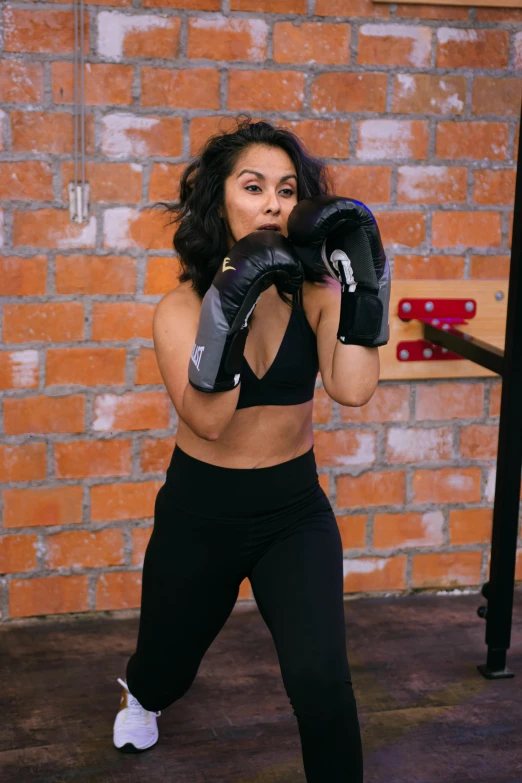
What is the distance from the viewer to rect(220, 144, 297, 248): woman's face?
6.25 feet

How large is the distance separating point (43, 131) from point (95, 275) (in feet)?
1.34

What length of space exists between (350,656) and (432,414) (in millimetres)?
792

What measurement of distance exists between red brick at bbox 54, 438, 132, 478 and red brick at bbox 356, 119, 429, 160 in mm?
1106

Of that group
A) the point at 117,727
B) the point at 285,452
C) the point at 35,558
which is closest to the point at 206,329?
the point at 285,452

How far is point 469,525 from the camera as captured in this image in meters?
3.05

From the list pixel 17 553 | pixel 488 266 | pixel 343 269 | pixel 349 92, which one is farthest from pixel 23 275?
pixel 488 266

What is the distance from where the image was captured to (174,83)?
2.60m

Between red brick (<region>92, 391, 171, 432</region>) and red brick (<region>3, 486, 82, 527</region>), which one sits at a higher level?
red brick (<region>92, 391, 171, 432</region>)

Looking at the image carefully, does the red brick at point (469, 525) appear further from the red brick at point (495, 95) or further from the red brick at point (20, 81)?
the red brick at point (20, 81)

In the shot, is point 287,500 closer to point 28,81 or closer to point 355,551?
point 355,551

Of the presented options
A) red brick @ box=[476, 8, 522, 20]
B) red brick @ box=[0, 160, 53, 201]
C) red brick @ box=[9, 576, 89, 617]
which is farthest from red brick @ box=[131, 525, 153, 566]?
red brick @ box=[476, 8, 522, 20]

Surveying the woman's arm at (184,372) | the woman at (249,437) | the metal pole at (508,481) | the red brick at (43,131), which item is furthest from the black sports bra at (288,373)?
the red brick at (43,131)

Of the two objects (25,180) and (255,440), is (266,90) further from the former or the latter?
(255,440)

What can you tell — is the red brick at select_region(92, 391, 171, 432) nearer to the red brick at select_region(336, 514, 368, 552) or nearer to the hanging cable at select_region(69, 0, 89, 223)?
the hanging cable at select_region(69, 0, 89, 223)
